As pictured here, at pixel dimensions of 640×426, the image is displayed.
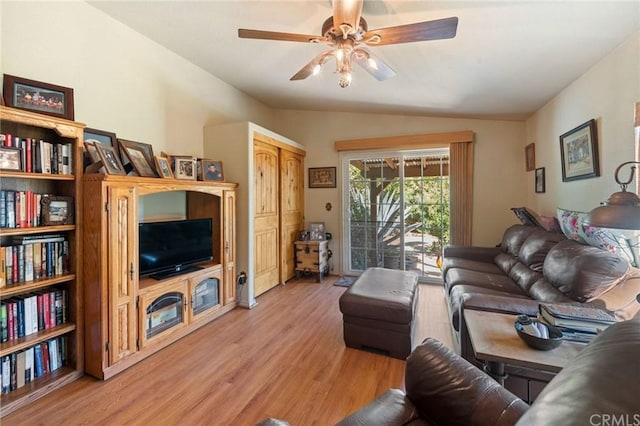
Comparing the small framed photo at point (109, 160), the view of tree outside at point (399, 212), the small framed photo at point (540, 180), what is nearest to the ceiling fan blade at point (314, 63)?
the small framed photo at point (109, 160)

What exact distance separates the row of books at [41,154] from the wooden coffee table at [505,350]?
110 inches

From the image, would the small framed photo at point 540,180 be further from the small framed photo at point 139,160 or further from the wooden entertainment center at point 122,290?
the small framed photo at point 139,160

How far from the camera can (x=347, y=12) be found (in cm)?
158

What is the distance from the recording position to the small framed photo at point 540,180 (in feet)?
11.1

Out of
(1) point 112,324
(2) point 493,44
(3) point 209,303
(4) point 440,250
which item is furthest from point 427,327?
(1) point 112,324

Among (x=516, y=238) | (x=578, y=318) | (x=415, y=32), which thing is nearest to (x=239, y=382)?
(x=578, y=318)

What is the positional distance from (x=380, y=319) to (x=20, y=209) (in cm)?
265

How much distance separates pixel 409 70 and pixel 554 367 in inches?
101

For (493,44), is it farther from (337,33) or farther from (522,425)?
(522,425)

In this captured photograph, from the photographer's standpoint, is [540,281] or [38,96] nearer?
[38,96]

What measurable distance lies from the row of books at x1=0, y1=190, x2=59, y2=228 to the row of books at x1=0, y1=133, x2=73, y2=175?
0.17 metres

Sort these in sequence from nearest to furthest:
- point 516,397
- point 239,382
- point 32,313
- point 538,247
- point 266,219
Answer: point 516,397, point 32,313, point 239,382, point 538,247, point 266,219

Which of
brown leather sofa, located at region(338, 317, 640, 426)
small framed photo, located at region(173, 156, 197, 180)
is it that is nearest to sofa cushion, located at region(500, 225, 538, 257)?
brown leather sofa, located at region(338, 317, 640, 426)

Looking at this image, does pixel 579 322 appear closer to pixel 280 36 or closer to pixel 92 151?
pixel 280 36
